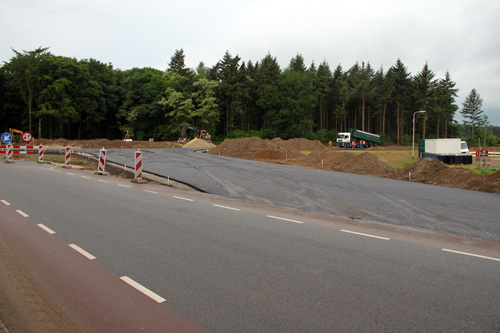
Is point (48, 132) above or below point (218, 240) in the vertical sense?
above

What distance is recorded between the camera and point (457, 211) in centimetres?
1021

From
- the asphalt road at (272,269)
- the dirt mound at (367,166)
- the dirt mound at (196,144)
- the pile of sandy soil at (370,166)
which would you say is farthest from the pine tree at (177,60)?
the asphalt road at (272,269)

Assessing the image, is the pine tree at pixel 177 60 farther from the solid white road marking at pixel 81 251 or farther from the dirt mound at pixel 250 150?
the solid white road marking at pixel 81 251

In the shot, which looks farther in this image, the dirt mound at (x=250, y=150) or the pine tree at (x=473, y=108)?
the pine tree at (x=473, y=108)

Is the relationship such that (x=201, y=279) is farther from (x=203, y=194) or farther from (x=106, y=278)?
(x=203, y=194)

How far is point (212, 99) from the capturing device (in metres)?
66.8

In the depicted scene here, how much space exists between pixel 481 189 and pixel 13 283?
61.4ft

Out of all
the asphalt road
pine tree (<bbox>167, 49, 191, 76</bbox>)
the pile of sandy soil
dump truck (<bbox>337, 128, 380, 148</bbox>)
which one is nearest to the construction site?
the pile of sandy soil

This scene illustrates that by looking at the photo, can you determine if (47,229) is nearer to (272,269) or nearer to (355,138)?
(272,269)

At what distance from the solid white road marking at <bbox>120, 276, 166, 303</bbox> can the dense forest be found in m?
60.4

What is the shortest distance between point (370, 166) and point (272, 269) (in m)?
20.7

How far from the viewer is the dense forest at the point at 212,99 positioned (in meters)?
58.7

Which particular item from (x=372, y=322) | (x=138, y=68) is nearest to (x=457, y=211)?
(x=372, y=322)

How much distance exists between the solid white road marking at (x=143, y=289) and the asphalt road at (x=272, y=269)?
7cm
